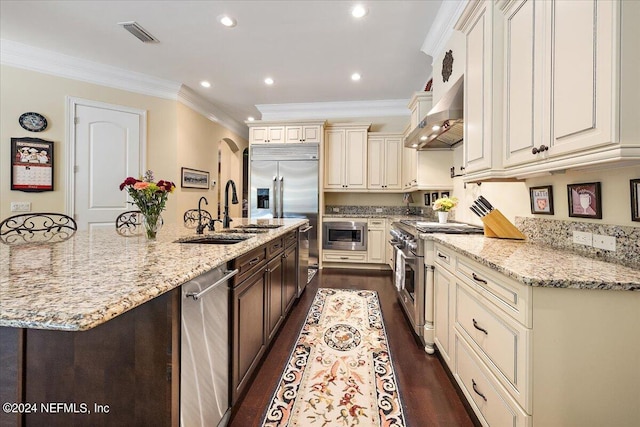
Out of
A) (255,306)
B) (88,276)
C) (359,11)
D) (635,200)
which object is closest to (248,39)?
(359,11)

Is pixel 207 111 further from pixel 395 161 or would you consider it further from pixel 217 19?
pixel 395 161

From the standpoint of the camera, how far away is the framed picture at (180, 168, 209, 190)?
15.7ft

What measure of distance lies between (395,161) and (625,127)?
4.16 m

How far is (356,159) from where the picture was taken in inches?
202

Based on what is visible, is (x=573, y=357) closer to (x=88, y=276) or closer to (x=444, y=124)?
(x=88, y=276)

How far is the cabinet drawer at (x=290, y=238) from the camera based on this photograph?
8.77 feet

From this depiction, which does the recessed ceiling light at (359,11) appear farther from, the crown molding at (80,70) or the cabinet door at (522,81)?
the crown molding at (80,70)

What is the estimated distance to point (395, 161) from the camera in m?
5.11

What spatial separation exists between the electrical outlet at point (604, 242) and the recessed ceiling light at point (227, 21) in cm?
339

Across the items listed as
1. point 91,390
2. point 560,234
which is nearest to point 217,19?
point 91,390

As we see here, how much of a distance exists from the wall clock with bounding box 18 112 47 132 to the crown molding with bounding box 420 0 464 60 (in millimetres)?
4671

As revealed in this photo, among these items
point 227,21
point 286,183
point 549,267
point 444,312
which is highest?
point 227,21

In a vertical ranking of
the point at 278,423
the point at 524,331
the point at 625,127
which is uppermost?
the point at 625,127

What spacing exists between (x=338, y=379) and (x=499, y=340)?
40.9 inches
